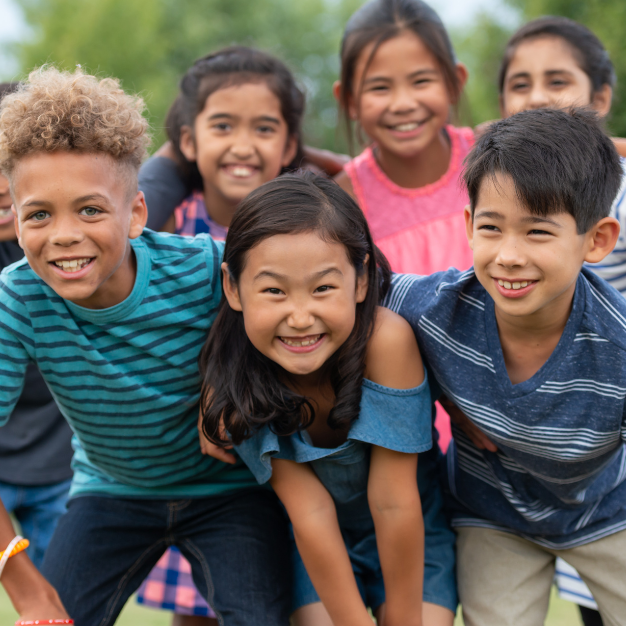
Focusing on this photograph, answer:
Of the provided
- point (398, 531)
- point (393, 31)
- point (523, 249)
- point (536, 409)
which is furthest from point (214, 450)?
point (393, 31)

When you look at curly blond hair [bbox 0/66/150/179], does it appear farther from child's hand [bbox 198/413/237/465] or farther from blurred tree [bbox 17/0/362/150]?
blurred tree [bbox 17/0/362/150]

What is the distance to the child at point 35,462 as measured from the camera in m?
2.98

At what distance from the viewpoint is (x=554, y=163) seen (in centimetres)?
183

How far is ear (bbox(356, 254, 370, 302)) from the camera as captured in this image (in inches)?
79.9

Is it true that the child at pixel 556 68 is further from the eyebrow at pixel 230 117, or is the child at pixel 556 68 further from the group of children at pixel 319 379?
the eyebrow at pixel 230 117

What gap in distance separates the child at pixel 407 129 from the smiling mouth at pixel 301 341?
1.12m

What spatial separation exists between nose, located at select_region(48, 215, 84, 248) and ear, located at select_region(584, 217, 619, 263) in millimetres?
1317

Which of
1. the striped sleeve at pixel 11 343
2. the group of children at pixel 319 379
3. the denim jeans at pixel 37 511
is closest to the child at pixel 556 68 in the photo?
the group of children at pixel 319 379

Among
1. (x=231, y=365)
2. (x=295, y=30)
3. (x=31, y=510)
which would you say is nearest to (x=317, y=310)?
(x=231, y=365)

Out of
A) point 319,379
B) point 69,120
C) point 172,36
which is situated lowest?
point 319,379

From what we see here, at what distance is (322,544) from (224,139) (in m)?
1.66

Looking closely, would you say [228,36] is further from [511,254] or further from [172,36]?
[511,254]

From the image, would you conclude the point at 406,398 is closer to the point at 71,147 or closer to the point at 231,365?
the point at 231,365

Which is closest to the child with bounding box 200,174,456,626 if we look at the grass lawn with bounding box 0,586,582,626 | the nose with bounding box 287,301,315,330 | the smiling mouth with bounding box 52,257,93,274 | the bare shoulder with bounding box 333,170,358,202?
the nose with bounding box 287,301,315,330
